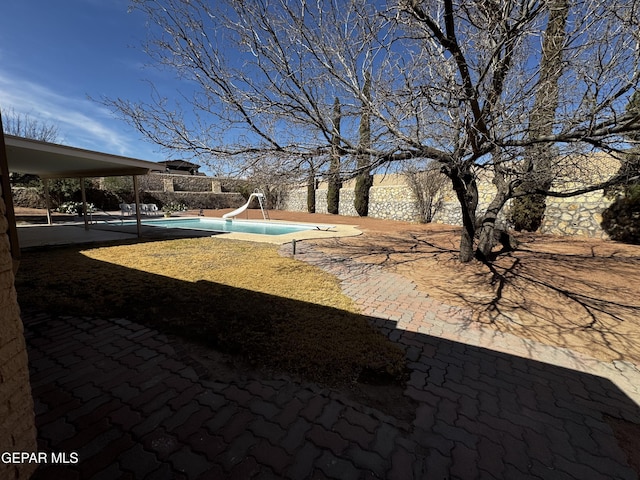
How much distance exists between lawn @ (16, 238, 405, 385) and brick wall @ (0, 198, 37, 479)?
140 centimetres

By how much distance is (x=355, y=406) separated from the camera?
6.72 ft

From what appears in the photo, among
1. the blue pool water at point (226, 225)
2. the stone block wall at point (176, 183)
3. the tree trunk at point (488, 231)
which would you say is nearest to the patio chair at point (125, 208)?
the blue pool water at point (226, 225)

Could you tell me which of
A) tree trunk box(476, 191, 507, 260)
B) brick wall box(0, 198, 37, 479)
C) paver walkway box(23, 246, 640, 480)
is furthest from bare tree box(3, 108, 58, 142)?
tree trunk box(476, 191, 507, 260)

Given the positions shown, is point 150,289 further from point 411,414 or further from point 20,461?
point 411,414

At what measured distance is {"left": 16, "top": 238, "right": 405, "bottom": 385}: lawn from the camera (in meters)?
2.65

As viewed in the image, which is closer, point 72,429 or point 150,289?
point 72,429

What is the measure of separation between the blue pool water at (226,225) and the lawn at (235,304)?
7490mm

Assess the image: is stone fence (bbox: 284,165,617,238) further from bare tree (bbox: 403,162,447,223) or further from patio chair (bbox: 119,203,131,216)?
patio chair (bbox: 119,203,131,216)

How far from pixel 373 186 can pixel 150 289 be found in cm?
A: 1631

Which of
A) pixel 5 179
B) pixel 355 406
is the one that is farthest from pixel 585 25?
pixel 5 179

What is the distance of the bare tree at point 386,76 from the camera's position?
3.18 m

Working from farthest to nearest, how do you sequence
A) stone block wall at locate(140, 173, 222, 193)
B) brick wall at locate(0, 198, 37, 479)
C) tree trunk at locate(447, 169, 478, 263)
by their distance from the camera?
stone block wall at locate(140, 173, 222, 193)
tree trunk at locate(447, 169, 478, 263)
brick wall at locate(0, 198, 37, 479)

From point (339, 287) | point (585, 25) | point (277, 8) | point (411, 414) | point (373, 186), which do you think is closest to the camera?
point (411, 414)

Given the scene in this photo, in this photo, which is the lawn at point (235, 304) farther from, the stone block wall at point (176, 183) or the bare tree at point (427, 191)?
the stone block wall at point (176, 183)
